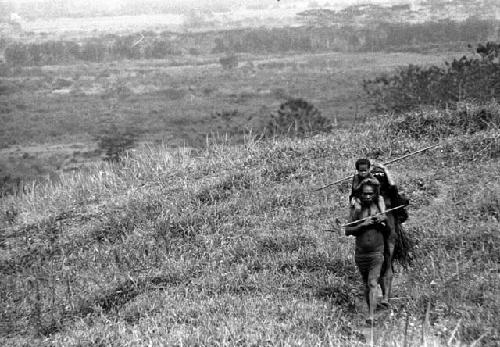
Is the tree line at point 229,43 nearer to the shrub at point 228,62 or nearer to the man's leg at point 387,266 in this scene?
the shrub at point 228,62

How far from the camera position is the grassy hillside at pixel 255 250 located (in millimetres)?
7008

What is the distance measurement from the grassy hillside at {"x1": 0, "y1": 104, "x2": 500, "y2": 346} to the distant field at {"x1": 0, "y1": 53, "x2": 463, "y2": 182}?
199ft

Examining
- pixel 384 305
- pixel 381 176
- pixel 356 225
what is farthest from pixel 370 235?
pixel 384 305

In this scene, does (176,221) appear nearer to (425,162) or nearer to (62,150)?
(425,162)

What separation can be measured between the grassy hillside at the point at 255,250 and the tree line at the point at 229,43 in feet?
299

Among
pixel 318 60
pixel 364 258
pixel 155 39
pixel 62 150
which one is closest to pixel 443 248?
pixel 364 258

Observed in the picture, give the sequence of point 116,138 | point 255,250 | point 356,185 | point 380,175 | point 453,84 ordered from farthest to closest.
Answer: point 116,138, point 453,84, point 255,250, point 380,175, point 356,185

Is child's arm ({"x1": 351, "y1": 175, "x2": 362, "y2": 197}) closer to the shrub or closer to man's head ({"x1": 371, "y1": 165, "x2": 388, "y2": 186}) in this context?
man's head ({"x1": 371, "y1": 165, "x2": 388, "y2": 186})

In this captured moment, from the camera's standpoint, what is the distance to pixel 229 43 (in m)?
140

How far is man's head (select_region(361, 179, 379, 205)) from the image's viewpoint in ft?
23.4

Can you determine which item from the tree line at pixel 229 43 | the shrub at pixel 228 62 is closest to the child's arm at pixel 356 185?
the tree line at pixel 229 43

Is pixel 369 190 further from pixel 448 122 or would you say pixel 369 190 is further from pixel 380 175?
pixel 448 122

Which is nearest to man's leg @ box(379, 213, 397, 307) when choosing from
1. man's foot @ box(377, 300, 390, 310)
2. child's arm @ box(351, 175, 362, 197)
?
man's foot @ box(377, 300, 390, 310)

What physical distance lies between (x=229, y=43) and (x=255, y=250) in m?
132
